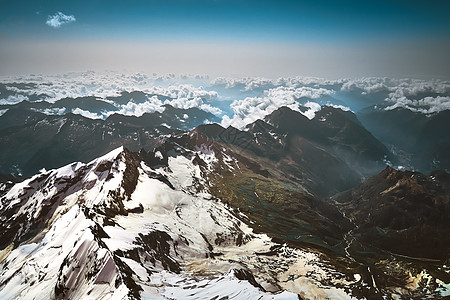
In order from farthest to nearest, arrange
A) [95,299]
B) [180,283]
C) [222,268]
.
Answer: [222,268] < [180,283] < [95,299]

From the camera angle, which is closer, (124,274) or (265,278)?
(124,274)

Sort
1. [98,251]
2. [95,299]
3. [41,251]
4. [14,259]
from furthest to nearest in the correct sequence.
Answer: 1. [14,259]
2. [41,251]
3. [98,251]
4. [95,299]

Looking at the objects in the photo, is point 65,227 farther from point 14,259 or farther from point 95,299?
point 95,299

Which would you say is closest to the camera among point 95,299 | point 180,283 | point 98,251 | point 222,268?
point 95,299

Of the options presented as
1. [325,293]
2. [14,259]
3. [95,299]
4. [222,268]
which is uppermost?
[95,299]

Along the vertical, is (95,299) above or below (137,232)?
above

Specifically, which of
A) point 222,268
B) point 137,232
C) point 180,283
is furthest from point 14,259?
point 222,268

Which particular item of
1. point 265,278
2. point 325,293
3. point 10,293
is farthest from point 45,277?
point 325,293

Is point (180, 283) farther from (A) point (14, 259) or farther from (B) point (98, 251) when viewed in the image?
(A) point (14, 259)

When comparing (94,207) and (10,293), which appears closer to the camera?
(10,293)
